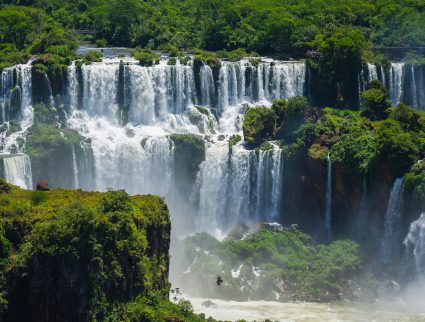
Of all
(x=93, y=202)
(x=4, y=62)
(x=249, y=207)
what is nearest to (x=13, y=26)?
(x=4, y=62)

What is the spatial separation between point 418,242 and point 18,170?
22818 mm

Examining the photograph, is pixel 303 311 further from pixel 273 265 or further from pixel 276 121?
pixel 276 121

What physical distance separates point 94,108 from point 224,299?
19.0 m

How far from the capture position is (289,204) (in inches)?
2484

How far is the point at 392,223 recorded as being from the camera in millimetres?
58312

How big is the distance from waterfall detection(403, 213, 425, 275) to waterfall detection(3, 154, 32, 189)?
21.9 metres

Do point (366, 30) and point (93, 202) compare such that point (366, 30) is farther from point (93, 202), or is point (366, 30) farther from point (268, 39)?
point (93, 202)

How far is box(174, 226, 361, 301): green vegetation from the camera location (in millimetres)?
55156

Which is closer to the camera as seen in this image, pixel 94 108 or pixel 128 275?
pixel 128 275

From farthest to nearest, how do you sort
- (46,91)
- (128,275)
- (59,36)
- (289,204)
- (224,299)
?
1. (59,36)
2. (46,91)
3. (289,204)
4. (224,299)
5. (128,275)

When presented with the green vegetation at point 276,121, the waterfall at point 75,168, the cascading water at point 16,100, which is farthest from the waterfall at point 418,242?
the cascading water at point 16,100

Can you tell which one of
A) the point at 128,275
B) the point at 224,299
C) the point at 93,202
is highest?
the point at 93,202

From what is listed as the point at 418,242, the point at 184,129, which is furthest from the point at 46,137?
the point at 418,242

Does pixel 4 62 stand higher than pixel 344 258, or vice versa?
pixel 4 62
